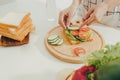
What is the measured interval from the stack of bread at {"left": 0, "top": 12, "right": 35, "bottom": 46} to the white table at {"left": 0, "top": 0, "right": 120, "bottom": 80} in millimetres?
30

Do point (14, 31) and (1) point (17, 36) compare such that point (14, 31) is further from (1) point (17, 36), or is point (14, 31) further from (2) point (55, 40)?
(2) point (55, 40)

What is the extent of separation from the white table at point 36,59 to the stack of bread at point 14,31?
3cm

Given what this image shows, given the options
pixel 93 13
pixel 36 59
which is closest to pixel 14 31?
pixel 36 59

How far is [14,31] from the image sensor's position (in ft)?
3.89

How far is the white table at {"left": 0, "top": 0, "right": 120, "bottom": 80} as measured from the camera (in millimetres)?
1057

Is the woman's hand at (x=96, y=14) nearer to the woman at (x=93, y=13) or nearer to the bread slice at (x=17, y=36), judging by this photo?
the woman at (x=93, y=13)

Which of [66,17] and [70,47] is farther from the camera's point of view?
[66,17]

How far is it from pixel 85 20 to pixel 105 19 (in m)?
0.17

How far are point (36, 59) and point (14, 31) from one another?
18 cm

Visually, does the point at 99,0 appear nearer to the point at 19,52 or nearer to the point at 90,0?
the point at 90,0

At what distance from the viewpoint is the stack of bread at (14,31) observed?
1.19 metres

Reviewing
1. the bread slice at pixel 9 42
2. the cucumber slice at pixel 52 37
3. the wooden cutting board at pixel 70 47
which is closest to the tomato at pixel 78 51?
the wooden cutting board at pixel 70 47

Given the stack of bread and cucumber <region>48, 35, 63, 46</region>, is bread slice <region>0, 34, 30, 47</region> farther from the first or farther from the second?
cucumber <region>48, 35, 63, 46</region>

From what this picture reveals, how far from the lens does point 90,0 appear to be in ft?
4.66
